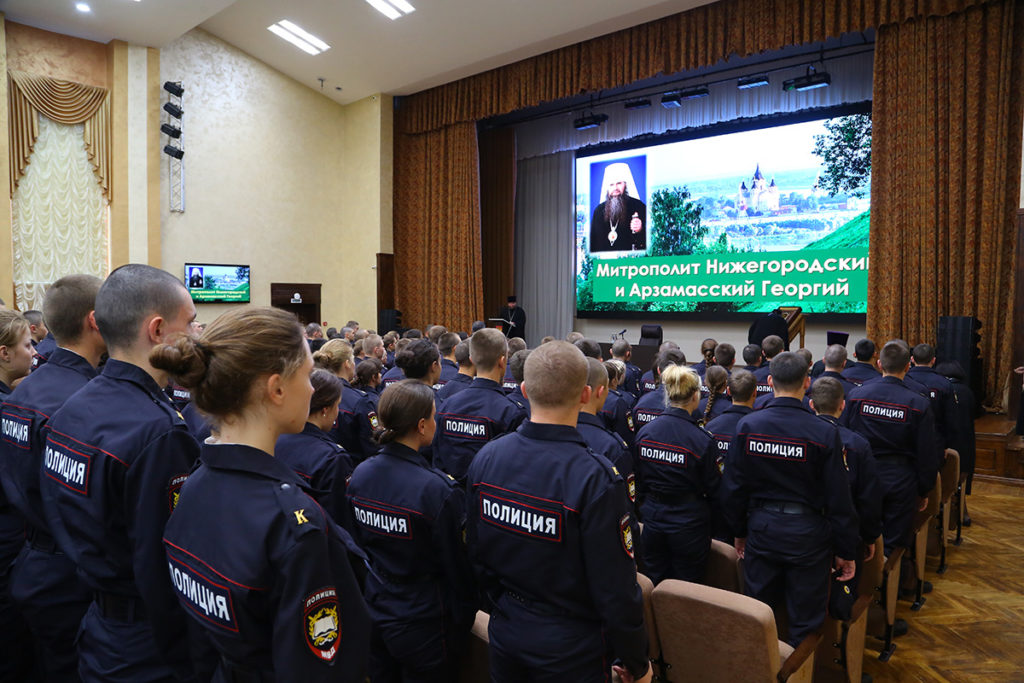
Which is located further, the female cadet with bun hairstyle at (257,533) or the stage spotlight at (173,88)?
the stage spotlight at (173,88)

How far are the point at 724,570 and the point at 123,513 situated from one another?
2.13m

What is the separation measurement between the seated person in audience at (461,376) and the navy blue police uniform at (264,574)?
2.63 metres

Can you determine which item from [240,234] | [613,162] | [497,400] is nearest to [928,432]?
[497,400]

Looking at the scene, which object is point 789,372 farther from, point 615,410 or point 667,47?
point 667,47

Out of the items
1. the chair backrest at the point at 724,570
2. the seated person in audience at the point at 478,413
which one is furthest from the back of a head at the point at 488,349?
the chair backrest at the point at 724,570

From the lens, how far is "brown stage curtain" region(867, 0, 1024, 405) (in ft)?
23.0

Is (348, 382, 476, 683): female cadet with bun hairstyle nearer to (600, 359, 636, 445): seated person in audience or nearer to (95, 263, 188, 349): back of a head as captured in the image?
(95, 263, 188, 349): back of a head

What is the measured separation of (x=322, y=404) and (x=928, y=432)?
319 cm

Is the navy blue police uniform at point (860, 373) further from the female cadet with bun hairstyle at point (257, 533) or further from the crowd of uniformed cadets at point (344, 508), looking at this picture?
the female cadet with bun hairstyle at point (257, 533)

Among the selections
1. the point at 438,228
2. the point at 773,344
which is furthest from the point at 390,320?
the point at 773,344

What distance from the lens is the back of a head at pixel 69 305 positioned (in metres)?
1.82

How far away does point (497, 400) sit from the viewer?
305 centimetres

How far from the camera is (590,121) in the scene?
35.9ft

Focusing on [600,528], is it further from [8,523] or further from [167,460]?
[8,523]
